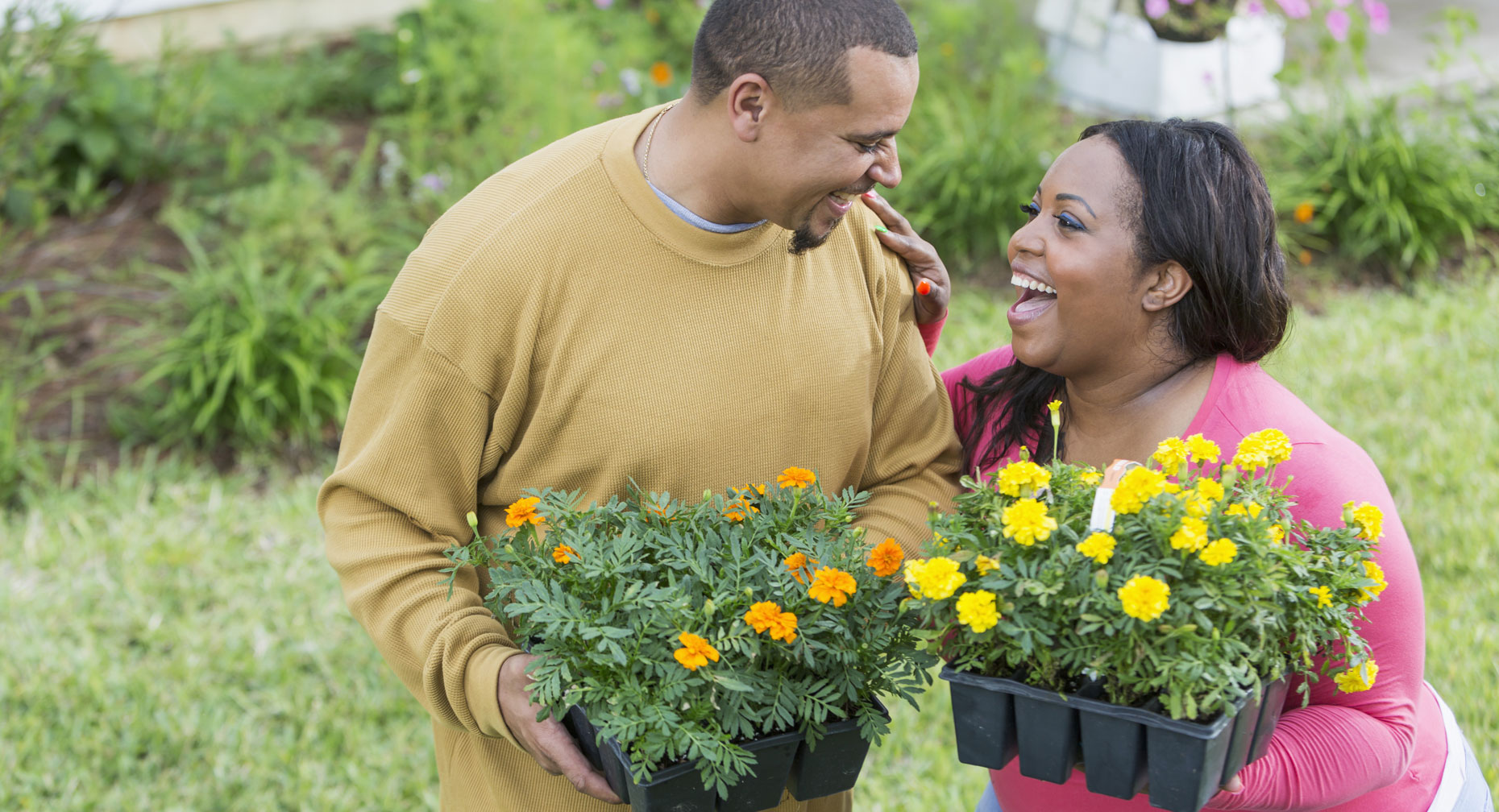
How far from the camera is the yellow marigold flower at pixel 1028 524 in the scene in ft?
4.91

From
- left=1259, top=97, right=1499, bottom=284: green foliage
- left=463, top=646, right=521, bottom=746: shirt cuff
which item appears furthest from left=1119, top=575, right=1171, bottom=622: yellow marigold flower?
left=1259, top=97, right=1499, bottom=284: green foliage

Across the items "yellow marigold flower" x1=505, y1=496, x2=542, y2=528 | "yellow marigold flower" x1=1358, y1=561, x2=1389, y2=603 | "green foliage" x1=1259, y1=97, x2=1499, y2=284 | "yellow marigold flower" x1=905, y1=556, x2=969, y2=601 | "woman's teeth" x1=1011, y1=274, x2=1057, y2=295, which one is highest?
"woman's teeth" x1=1011, y1=274, x2=1057, y2=295

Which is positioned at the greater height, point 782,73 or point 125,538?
point 782,73

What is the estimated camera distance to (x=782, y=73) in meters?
1.83

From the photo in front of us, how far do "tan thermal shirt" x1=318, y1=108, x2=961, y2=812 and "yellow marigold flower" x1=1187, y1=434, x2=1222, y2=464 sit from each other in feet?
1.84

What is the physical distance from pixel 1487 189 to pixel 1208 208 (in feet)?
17.0

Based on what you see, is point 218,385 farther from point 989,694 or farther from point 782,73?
point 989,694

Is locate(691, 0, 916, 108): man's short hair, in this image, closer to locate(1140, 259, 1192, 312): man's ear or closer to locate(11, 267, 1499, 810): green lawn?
locate(1140, 259, 1192, 312): man's ear

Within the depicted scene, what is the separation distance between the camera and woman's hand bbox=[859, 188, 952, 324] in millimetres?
2176

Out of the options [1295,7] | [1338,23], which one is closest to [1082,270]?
[1295,7]

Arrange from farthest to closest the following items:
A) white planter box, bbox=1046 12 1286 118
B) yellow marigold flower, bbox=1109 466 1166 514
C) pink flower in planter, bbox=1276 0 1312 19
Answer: white planter box, bbox=1046 12 1286 118 < pink flower in planter, bbox=1276 0 1312 19 < yellow marigold flower, bbox=1109 466 1166 514

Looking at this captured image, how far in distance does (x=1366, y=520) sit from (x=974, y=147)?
4587mm

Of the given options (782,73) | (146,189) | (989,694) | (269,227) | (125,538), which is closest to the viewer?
(989,694)

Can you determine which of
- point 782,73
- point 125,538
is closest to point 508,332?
point 782,73
